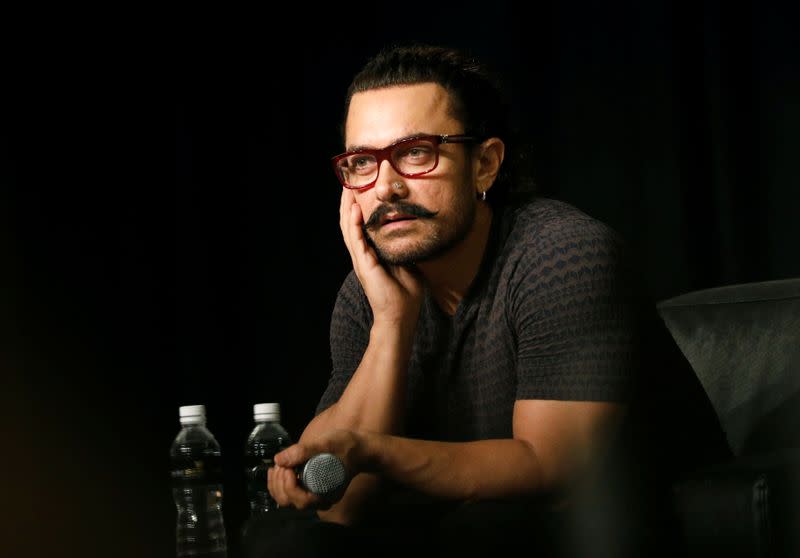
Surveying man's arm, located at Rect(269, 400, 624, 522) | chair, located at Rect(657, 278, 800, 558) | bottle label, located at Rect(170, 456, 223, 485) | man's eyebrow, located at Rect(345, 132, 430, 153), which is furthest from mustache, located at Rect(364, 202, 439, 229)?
bottle label, located at Rect(170, 456, 223, 485)

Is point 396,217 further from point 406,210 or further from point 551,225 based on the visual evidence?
point 551,225

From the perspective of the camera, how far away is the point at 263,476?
2.75 meters

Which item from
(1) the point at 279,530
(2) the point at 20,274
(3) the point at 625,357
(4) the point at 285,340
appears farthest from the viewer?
(4) the point at 285,340

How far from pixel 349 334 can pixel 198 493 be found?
113 centimetres

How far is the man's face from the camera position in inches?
64.6

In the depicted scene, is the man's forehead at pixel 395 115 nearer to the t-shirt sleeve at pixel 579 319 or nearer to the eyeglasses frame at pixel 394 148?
the eyeglasses frame at pixel 394 148

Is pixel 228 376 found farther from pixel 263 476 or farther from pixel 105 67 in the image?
pixel 105 67

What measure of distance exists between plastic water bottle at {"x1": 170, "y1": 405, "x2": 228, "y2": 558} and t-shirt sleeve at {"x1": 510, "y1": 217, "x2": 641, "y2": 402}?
126 cm

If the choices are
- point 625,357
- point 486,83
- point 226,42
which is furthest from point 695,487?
point 226,42

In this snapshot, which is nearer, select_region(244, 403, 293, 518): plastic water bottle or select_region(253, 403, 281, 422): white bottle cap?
select_region(253, 403, 281, 422): white bottle cap

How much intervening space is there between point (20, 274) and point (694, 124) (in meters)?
1.75

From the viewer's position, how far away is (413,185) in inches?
64.7

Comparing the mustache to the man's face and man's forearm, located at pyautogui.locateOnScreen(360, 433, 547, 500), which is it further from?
man's forearm, located at pyautogui.locateOnScreen(360, 433, 547, 500)

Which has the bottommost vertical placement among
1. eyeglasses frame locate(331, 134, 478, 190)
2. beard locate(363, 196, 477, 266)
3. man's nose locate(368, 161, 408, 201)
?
beard locate(363, 196, 477, 266)
